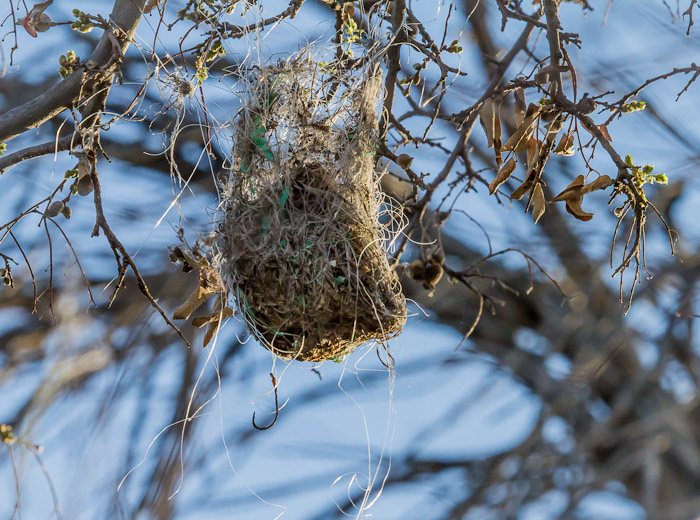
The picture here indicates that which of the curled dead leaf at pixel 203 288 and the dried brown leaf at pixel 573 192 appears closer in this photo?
the dried brown leaf at pixel 573 192

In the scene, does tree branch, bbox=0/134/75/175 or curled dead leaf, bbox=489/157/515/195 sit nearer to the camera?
curled dead leaf, bbox=489/157/515/195

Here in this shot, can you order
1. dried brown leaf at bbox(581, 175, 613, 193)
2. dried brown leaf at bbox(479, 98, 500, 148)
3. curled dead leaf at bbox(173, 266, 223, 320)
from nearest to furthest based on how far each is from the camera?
1. dried brown leaf at bbox(581, 175, 613, 193)
2. dried brown leaf at bbox(479, 98, 500, 148)
3. curled dead leaf at bbox(173, 266, 223, 320)

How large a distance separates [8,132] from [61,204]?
0.24 m

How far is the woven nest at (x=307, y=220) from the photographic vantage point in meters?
1.73

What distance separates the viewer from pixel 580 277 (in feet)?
19.6

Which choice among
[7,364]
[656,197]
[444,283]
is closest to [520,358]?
[444,283]

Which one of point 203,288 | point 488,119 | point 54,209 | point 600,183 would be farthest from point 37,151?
point 600,183

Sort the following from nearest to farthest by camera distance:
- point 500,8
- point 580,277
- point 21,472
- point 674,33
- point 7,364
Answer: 1. point 21,472
2. point 500,8
3. point 674,33
4. point 7,364
5. point 580,277

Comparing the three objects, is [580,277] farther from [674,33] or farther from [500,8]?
[500,8]

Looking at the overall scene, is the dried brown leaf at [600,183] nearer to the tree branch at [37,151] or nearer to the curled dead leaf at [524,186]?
the curled dead leaf at [524,186]

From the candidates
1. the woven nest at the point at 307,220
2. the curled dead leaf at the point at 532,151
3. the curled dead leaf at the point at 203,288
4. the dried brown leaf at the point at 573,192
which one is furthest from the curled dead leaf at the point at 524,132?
the curled dead leaf at the point at 203,288

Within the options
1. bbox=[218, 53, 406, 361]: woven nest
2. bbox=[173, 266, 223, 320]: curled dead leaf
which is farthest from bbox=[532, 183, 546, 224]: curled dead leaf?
bbox=[173, 266, 223, 320]: curled dead leaf

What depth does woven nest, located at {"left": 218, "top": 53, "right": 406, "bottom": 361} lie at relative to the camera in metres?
1.73

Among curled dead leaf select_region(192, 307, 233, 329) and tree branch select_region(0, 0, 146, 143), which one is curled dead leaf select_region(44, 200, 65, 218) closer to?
tree branch select_region(0, 0, 146, 143)
